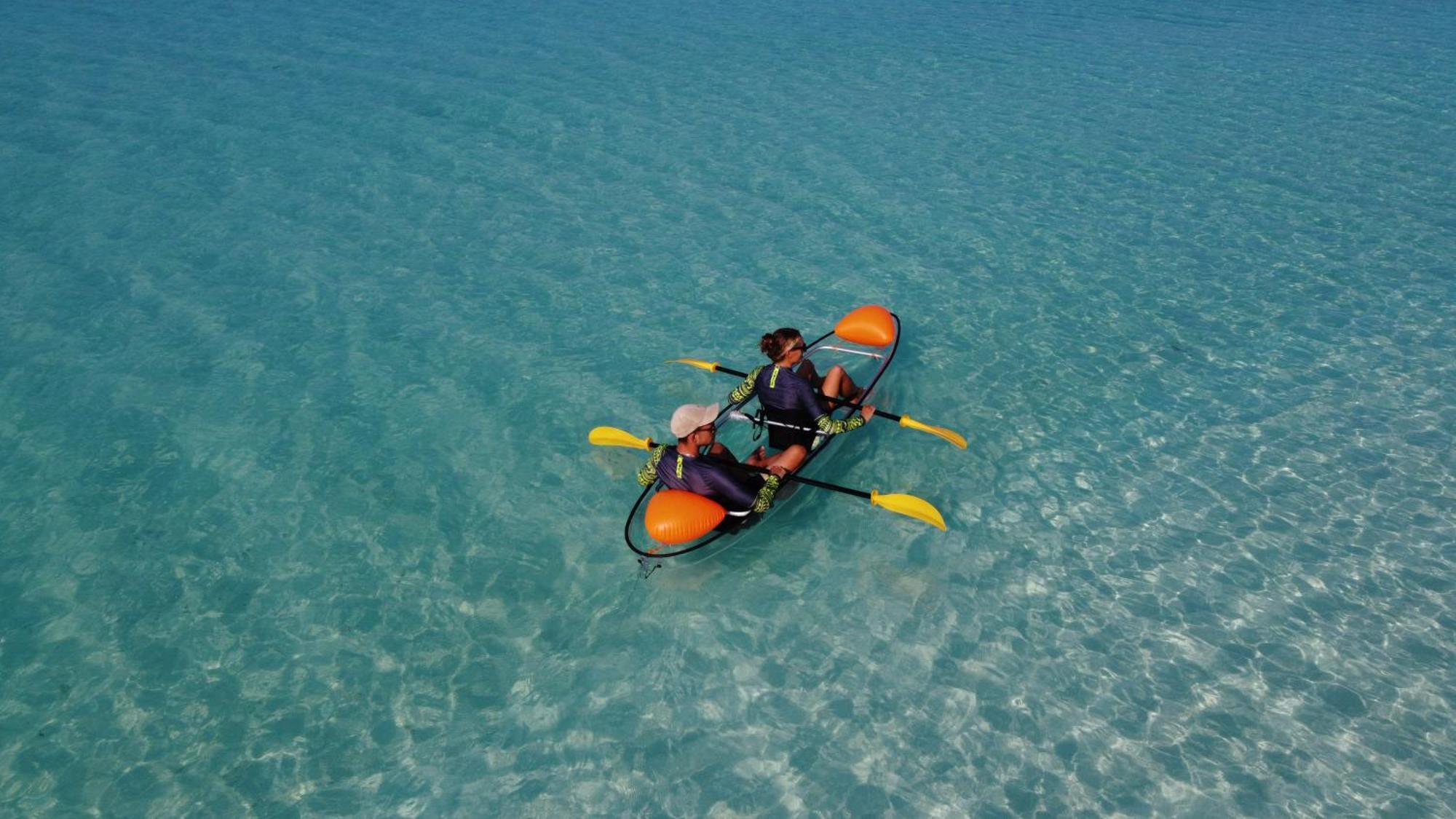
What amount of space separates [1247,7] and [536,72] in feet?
71.3

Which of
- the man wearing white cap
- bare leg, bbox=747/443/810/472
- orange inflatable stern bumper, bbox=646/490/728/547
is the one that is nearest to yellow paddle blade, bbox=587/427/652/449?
the man wearing white cap

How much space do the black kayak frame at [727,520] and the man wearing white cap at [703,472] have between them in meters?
0.14

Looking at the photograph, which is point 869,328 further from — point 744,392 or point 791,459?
point 791,459

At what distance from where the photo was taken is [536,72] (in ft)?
76.6

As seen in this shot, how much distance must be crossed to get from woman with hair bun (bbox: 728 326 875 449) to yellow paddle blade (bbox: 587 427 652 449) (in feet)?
3.87

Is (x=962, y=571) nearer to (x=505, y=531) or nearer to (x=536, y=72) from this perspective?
(x=505, y=531)

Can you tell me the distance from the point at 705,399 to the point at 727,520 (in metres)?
2.93

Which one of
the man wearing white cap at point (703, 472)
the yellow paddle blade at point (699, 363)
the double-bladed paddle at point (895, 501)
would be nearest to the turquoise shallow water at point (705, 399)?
the yellow paddle blade at point (699, 363)

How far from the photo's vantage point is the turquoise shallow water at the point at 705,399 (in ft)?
25.4

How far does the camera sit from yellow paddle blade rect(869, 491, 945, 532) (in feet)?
30.6

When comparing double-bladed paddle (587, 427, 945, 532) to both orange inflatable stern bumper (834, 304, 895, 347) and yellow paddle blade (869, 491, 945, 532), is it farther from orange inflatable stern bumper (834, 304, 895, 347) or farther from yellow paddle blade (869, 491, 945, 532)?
orange inflatable stern bumper (834, 304, 895, 347)

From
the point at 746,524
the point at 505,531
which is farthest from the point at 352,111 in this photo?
the point at 746,524

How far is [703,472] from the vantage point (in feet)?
29.8

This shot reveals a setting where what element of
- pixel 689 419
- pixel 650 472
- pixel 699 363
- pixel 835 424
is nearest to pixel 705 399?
pixel 699 363
